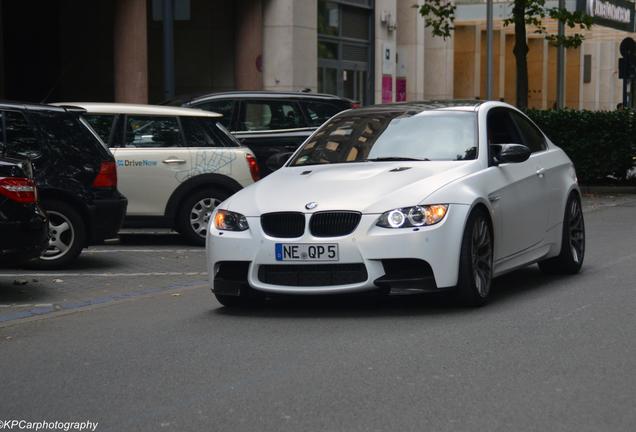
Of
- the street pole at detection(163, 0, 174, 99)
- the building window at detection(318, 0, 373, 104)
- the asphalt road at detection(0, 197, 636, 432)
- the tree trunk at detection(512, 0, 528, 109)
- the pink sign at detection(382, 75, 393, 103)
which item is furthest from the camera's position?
the pink sign at detection(382, 75, 393, 103)

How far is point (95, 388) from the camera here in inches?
255

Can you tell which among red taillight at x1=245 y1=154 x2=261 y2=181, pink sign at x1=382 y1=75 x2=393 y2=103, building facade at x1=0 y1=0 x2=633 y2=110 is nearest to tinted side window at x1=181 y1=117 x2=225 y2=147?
red taillight at x1=245 y1=154 x2=261 y2=181

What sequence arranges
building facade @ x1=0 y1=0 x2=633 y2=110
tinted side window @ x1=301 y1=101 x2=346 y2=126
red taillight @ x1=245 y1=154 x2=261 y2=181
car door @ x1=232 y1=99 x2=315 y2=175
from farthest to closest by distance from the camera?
building facade @ x1=0 y1=0 x2=633 y2=110 → tinted side window @ x1=301 y1=101 x2=346 y2=126 → car door @ x1=232 y1=99 x2=315 y2=175 → red taillight @ x1=245 y1=154 x2=261 y2=181

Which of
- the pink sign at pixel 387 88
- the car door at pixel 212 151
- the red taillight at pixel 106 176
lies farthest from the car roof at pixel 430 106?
the pink sign at pixel 387 88

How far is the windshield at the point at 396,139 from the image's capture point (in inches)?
376

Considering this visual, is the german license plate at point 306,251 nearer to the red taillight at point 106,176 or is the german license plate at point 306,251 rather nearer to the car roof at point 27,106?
the red taillight at point 106,176

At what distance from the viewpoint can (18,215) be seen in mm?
9852

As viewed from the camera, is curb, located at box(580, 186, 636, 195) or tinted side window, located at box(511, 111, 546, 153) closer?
tinted side window, located at box(511, 111, 546, 153)

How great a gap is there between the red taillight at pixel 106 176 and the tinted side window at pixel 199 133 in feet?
6.74

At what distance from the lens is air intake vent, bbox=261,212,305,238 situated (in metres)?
8.55

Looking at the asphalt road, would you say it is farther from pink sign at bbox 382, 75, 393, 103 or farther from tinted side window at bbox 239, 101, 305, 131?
pink sign at bbox 382, 75, 393, 103

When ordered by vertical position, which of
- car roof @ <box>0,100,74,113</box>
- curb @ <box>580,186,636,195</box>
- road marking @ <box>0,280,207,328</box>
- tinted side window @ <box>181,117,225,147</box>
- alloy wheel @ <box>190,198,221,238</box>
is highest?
car roof @ <box>0,100,74,113</box>

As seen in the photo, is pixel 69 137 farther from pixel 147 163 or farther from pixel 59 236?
pixel 147 163

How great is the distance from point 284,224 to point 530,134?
3.00 meters
